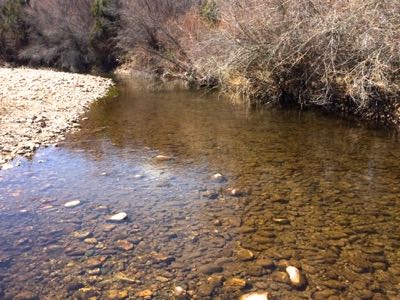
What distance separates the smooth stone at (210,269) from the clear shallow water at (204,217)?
15 millimetres

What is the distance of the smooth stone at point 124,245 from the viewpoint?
14.9 ft

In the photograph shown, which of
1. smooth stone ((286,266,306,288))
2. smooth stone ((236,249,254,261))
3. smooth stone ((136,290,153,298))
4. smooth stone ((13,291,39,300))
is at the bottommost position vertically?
smooth stone ((13,291,39,300))

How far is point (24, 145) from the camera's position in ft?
28.0

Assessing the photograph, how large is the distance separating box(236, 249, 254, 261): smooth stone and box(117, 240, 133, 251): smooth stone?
1.11 m

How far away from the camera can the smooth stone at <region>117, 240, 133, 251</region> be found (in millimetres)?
4531

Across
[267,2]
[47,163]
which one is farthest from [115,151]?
[267,2]

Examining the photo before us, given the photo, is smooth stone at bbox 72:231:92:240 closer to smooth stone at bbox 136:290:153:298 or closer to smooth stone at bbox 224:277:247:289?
smooth stone at bbox 136:290:153:298

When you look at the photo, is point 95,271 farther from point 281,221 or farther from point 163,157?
point 163,157

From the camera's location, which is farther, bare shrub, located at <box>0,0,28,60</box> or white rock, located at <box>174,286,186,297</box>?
bare shrub, located at <box>0,0,28,60</box>

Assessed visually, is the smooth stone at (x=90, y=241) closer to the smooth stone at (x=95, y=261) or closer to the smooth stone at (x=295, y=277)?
the smooth stone at (x=95, y=261)

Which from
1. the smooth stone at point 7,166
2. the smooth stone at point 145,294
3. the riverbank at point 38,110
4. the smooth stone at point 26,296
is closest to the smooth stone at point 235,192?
the smooth stone at point 145,294

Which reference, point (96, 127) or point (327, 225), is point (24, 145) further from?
point (327, 225)

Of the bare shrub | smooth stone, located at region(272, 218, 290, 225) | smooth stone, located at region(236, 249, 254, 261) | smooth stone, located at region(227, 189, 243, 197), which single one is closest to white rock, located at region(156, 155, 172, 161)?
smooth stone, located at region(227, 189, 243, 197)

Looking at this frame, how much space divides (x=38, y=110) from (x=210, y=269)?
9556 millimetres
